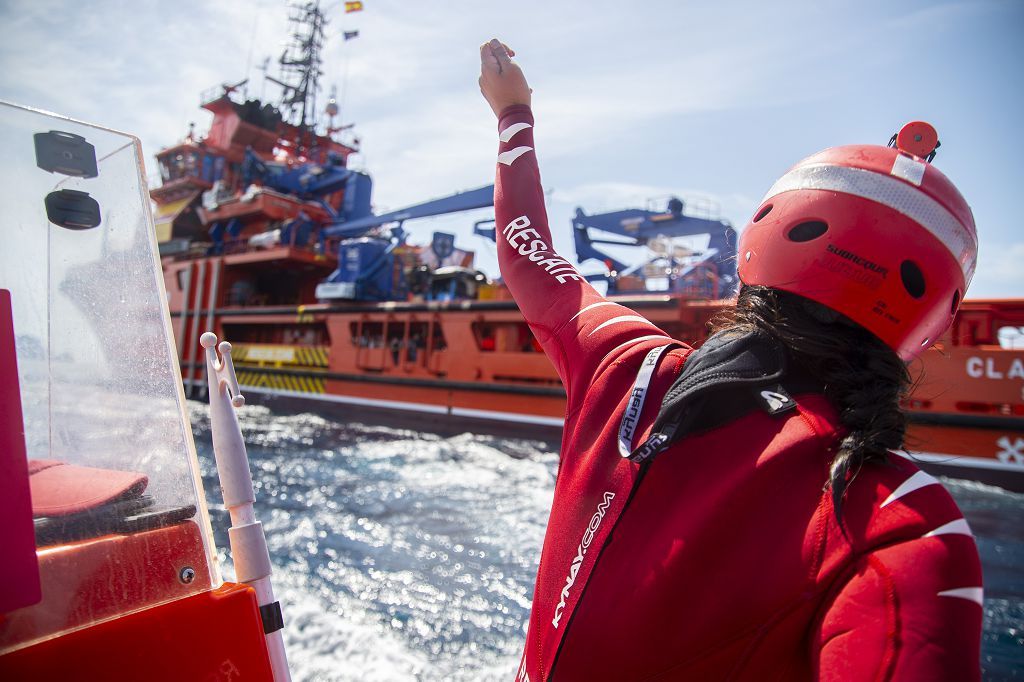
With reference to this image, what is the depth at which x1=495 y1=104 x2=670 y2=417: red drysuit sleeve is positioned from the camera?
32.6 inches

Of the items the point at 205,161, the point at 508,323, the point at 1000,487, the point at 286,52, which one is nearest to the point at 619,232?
the point at 508,323

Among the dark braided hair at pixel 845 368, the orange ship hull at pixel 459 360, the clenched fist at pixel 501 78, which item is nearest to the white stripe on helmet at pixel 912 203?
the dark braided hair at pixel 845 368

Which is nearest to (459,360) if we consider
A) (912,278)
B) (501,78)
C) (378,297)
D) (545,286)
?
(378,297)

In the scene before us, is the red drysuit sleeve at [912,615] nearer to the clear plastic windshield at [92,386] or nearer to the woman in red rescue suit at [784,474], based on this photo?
the woman in red rescue suit at [784,474]

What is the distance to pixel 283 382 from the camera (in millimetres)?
12000

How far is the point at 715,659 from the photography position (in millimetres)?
562

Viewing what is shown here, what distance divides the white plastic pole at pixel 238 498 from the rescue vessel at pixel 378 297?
142 inches

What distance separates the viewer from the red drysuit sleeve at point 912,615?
44 centimetres

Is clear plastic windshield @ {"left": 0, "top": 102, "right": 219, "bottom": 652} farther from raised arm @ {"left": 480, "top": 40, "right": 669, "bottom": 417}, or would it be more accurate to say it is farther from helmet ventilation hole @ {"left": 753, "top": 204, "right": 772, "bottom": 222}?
helmet ventilation hole @ {"left": 753, "top": 204, "right": 772, "bottom": 222}

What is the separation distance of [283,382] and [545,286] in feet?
39.5

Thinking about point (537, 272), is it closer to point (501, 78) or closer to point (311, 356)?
point (501, 78)

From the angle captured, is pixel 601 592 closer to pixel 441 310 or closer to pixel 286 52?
pixel 441 310

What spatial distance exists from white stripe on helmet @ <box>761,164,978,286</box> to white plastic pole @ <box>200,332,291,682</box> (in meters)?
0.87

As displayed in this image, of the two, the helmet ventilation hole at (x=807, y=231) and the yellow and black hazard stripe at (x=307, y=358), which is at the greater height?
the yellow and black hazard stripe at (x=307, y=358)
